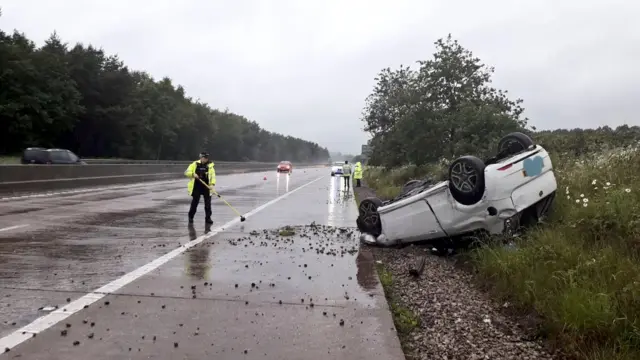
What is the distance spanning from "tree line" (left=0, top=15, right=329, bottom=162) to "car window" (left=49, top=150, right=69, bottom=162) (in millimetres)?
17418

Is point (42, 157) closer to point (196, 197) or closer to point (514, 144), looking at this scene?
point (196, 197)

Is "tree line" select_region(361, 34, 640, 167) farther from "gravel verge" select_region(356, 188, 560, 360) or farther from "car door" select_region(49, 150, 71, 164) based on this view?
"car door" select_region(49, 150, 71, 164)

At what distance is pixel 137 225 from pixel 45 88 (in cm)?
4135

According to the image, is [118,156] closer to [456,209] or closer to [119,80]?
[119,80]

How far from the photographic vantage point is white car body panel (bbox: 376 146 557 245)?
24.2ft

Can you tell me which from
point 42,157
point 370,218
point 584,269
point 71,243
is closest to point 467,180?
point 584,269

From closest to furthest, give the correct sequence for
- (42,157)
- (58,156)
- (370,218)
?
(370,218)
(42,157)
(58,156)

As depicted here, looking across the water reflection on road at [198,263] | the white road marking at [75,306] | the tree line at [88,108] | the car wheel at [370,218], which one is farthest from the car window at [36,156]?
the car wheel at [370,218]

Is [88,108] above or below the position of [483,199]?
above

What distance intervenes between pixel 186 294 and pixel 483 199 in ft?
13.5

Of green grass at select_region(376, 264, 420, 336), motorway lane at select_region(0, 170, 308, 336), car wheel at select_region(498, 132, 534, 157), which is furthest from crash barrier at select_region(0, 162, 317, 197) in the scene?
car wheel at select_region(498, 132, 534, 157)

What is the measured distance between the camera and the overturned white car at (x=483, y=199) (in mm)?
7402

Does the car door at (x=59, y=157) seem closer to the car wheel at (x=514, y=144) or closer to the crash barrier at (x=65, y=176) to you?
the crash barrier at (x=65, y=176)

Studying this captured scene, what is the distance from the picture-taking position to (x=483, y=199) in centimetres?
741
